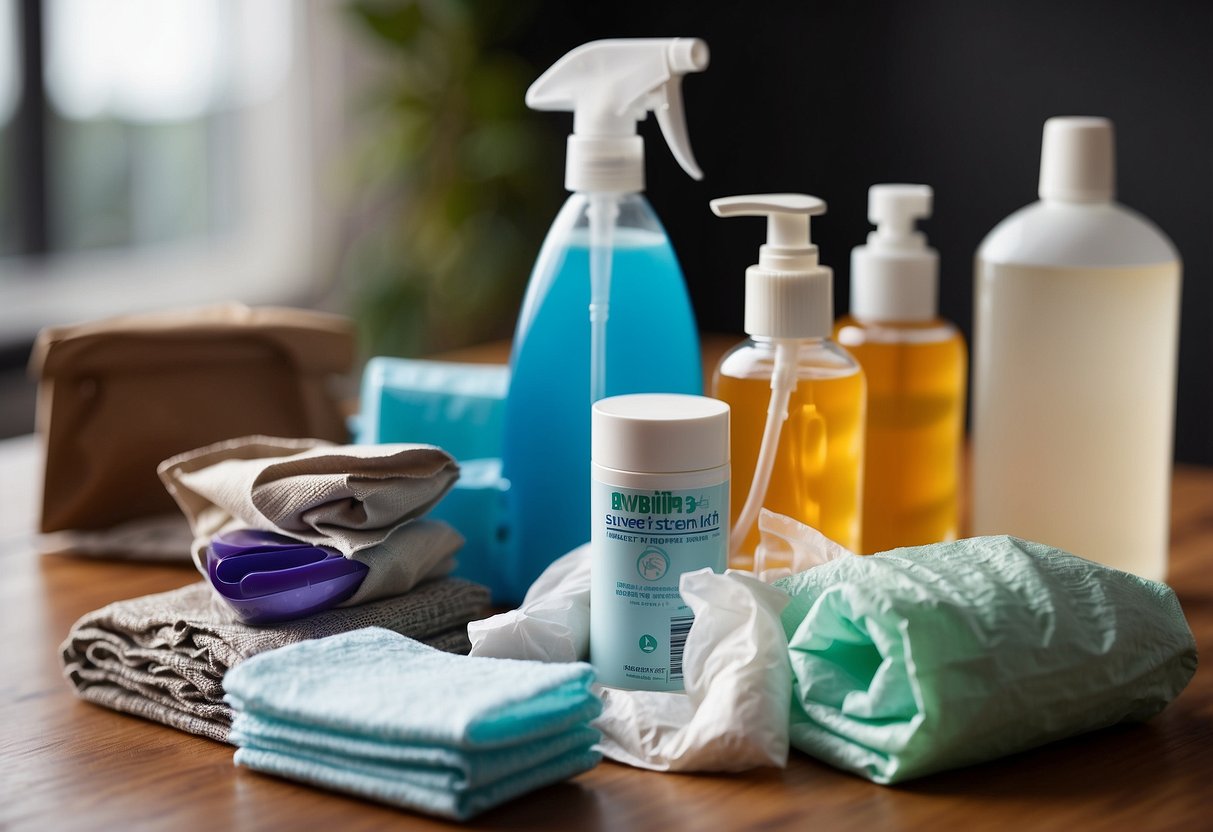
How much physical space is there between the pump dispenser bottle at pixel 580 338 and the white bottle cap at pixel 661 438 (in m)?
0.13

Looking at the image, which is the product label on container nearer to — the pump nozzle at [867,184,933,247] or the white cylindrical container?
the white cylindrical container

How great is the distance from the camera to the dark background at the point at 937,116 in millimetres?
1600

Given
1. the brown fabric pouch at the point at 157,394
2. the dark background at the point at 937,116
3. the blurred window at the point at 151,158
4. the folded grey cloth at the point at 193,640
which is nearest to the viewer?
the folded grey cloth at the point at 193,640

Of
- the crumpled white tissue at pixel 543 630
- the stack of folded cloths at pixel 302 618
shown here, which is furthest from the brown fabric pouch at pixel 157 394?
the crumpled white tissue at pixel 543 630

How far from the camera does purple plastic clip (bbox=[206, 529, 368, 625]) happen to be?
2.08 feet

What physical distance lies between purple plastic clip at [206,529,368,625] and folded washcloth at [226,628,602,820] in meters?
0.06

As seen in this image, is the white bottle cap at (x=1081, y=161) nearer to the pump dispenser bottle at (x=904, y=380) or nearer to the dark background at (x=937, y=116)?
the pump dispenser bottle at (x=904, y=380)

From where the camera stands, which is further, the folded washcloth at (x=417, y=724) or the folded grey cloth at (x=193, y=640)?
the folded grey cloth at (x=193, y=640)

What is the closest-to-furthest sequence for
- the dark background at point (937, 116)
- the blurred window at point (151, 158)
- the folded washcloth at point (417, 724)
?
1. the folded washcloth at point (417, 724)
2. the dark background at point (937, 116)
3. the blurred window at point (151, 158)

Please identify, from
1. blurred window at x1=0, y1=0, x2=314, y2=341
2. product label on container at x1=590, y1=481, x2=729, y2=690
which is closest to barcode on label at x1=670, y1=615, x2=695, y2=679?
product label on container at x1=590, y1=481, x2=729, y2=690

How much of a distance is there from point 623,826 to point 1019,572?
20 cm

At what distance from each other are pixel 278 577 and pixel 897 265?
39 cm

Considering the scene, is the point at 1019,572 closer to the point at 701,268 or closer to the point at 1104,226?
the point at 1104,226

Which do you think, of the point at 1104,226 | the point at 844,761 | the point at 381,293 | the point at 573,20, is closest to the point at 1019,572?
the point at 844,761
